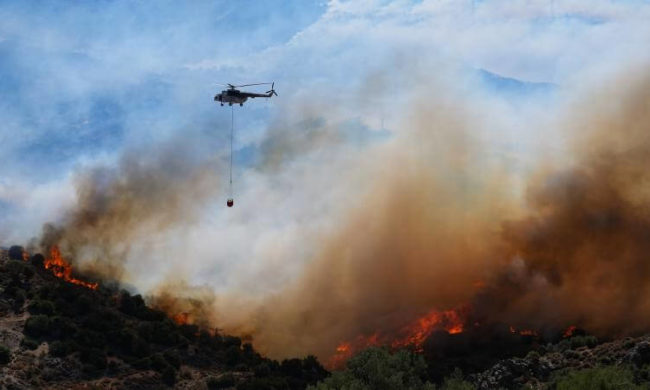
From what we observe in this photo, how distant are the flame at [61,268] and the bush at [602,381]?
93.7 m

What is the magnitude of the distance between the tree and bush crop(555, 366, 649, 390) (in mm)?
14709

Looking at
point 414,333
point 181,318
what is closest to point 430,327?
point 414,333

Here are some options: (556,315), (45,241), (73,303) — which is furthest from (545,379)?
(45,241)

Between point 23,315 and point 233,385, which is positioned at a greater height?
point 23,315

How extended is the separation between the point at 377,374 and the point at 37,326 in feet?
184

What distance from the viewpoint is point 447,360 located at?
125 metres

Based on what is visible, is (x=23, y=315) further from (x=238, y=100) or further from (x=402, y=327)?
(x=402, y=327)

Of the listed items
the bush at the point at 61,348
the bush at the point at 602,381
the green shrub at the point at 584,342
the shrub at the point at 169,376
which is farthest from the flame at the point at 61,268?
the bush at the point at 602,381

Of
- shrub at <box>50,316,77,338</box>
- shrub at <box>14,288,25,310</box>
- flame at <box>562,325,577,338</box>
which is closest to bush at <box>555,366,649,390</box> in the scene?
flame at <box>562,325,577,338</box>

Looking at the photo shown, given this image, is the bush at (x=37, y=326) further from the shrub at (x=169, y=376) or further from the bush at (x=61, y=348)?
the shrub at (x=169, y=376)

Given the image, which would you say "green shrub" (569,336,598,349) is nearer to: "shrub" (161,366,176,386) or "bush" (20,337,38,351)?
"shrub" (161,366,176,386)

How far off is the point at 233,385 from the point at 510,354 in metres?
49.2

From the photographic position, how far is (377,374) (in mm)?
77250

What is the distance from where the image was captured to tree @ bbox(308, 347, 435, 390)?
76000mm
